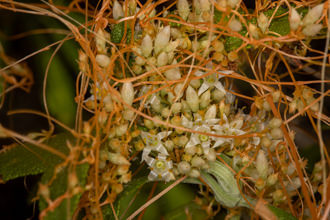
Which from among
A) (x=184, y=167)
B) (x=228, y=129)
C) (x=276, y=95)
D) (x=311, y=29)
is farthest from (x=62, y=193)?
(x=311, y=29)

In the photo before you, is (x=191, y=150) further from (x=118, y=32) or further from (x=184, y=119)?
(x=118, y=32)

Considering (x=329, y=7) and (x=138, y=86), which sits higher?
(x=329, y=7)

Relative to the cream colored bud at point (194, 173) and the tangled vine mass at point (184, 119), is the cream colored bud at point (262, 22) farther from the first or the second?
the cream colored bud at point (194, 173)

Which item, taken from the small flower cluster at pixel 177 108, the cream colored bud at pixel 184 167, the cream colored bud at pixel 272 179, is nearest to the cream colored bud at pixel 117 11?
the small flower cluster at pixel 177 108

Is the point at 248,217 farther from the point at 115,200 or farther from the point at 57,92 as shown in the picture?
the point at 57,92

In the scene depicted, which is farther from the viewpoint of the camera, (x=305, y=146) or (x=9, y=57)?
(x=305, y=146)

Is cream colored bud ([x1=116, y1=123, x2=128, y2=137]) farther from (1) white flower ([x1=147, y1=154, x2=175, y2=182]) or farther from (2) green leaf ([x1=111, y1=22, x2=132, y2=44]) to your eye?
(2) green leaf ([x1=111, y1=22, x2=132, y2=44])

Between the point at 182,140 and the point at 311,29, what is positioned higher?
the point at 311,29

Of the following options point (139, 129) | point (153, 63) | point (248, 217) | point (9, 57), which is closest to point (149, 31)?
point (153, 63)
